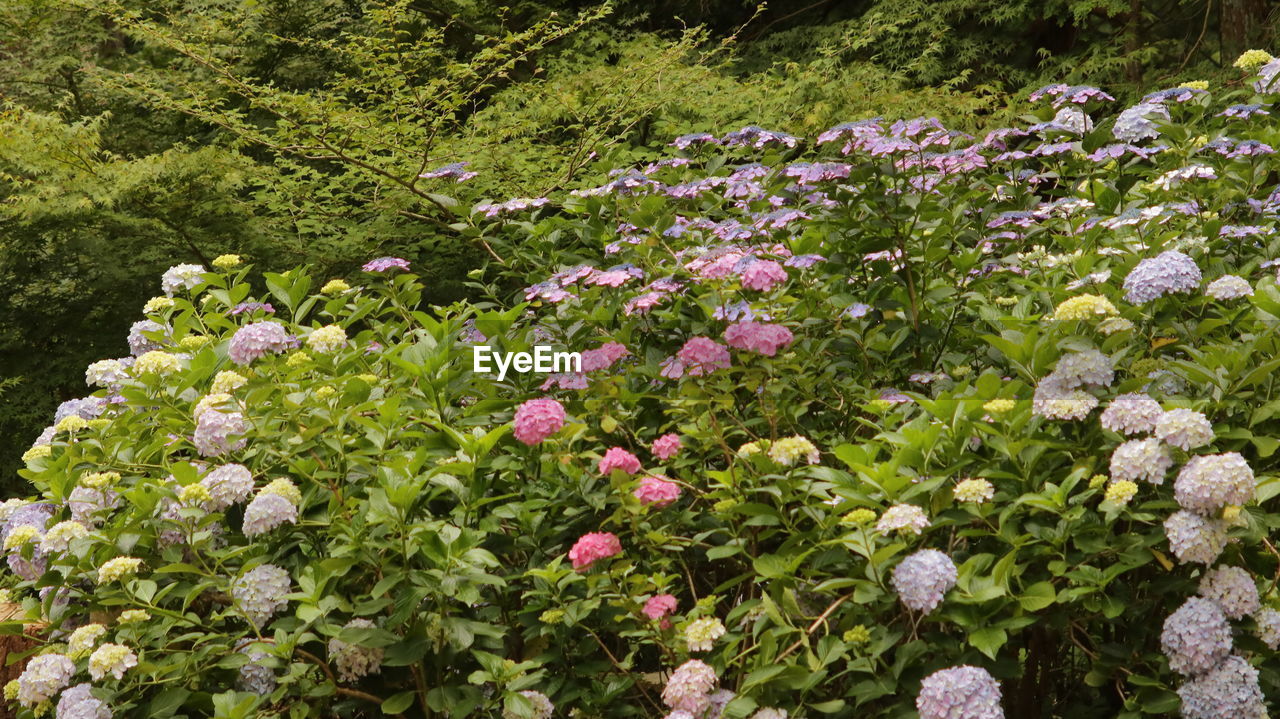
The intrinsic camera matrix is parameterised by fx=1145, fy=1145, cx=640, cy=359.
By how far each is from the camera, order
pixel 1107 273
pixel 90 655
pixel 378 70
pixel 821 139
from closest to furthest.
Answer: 1. pixel 90 655
2. pixel 1107 273
3. pixel 821 139
4. pixel 378 70

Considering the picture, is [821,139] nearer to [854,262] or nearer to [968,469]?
[854,262]

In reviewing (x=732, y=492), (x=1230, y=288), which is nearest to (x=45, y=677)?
(x=732, y=492)

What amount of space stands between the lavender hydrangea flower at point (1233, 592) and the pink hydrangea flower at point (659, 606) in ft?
2.77

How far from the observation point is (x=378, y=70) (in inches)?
235

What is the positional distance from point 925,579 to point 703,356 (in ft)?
2.06

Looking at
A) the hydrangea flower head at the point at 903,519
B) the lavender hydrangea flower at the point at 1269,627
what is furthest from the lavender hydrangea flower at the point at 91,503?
the lavender hydrangea flower at the point at 1269,627

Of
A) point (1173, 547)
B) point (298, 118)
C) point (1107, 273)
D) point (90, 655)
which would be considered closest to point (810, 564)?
point (1173, 547)

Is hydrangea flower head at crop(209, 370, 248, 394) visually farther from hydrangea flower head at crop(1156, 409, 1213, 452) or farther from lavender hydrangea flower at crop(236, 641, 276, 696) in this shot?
hydrangea flower head at crop(1156, 409, 1213, 452)

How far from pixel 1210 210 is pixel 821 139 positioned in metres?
1.03

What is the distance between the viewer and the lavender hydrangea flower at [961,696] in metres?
1.64

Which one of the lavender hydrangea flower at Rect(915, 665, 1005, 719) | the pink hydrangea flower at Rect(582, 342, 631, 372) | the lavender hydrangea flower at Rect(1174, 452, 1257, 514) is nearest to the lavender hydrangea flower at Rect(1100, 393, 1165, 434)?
the lavender hydrangea flower at Rect(1174, 452, 1257, 514)

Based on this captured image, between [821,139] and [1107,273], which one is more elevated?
[821,139]

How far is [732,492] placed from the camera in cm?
204

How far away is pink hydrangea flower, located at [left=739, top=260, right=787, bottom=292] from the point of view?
219cm
